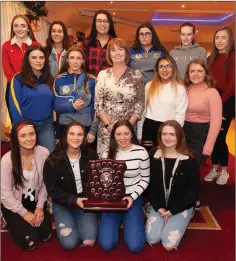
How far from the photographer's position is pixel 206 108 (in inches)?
133

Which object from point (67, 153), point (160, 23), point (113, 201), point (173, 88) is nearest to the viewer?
point (113, 201)

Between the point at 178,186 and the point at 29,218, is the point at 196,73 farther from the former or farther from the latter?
the point at 29,218

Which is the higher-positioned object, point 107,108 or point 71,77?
point 71,77

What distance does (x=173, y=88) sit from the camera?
327cm

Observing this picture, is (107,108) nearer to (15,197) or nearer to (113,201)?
(113,201)

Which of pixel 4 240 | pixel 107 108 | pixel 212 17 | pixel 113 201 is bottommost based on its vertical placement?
pixel 4 240

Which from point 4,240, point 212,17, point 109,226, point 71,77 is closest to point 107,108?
point 71,77

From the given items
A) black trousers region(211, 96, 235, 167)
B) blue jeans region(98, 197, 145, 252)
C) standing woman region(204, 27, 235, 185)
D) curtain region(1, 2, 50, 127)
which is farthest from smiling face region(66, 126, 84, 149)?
curtain region(1, 2, 50, 127)

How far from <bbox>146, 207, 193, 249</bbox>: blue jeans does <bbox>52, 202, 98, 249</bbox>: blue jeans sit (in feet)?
1.52

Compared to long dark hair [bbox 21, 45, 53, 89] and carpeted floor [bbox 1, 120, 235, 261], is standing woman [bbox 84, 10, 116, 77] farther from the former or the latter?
carpeted floor [bbox 1, 120, 235, 261]

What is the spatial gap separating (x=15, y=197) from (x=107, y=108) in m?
1.11

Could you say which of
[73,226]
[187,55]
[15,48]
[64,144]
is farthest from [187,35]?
[73,226]

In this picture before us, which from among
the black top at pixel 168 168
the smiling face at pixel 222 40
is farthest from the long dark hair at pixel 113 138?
the smiling face at pixel 222 40

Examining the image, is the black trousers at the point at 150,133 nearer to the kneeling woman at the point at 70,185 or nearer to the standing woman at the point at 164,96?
the standing woman at the point at 164,96
